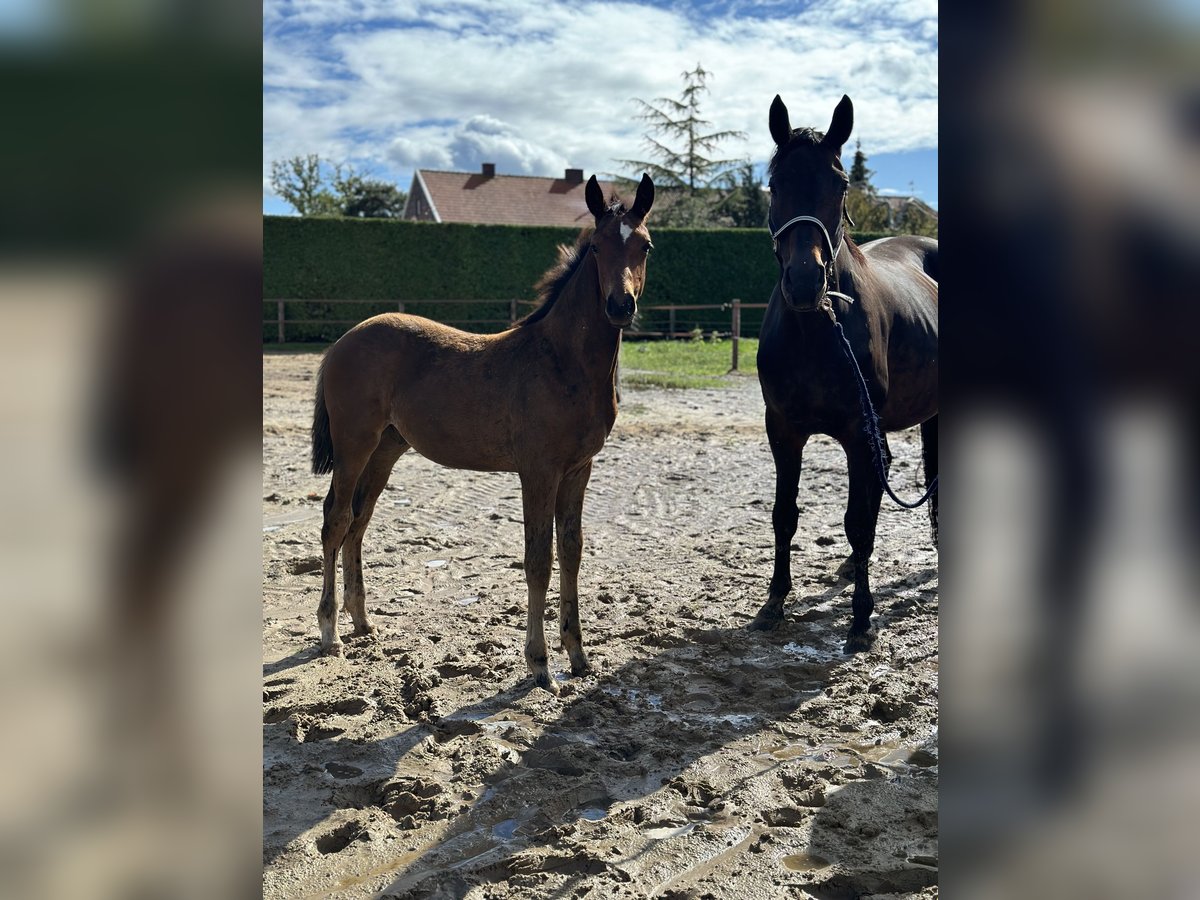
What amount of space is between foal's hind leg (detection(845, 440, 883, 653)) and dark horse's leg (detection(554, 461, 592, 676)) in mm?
1399

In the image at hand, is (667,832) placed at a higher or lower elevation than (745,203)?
lower

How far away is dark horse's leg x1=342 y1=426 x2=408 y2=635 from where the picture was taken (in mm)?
4562

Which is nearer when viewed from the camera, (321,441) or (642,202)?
(642,202)

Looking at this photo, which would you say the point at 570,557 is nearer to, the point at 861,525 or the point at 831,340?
the point at 861,525

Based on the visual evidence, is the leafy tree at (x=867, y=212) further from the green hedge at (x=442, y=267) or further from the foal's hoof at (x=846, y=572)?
the foal's hoof at (x=846, y=572)

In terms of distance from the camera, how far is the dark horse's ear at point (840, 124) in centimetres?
401

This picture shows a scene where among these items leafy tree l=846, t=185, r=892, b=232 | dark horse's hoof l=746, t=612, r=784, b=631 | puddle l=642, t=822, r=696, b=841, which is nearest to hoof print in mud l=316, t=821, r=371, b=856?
puddle l=642, t=822, r=696, b=841

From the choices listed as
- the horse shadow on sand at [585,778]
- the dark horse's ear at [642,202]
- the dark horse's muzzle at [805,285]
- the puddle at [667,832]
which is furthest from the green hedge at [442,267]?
the puddle at [667,832]

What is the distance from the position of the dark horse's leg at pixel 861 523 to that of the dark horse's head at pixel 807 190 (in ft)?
3.40

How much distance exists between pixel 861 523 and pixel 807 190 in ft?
5.87

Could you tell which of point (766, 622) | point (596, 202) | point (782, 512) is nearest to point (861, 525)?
point (782, 512)

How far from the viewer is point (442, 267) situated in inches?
891
